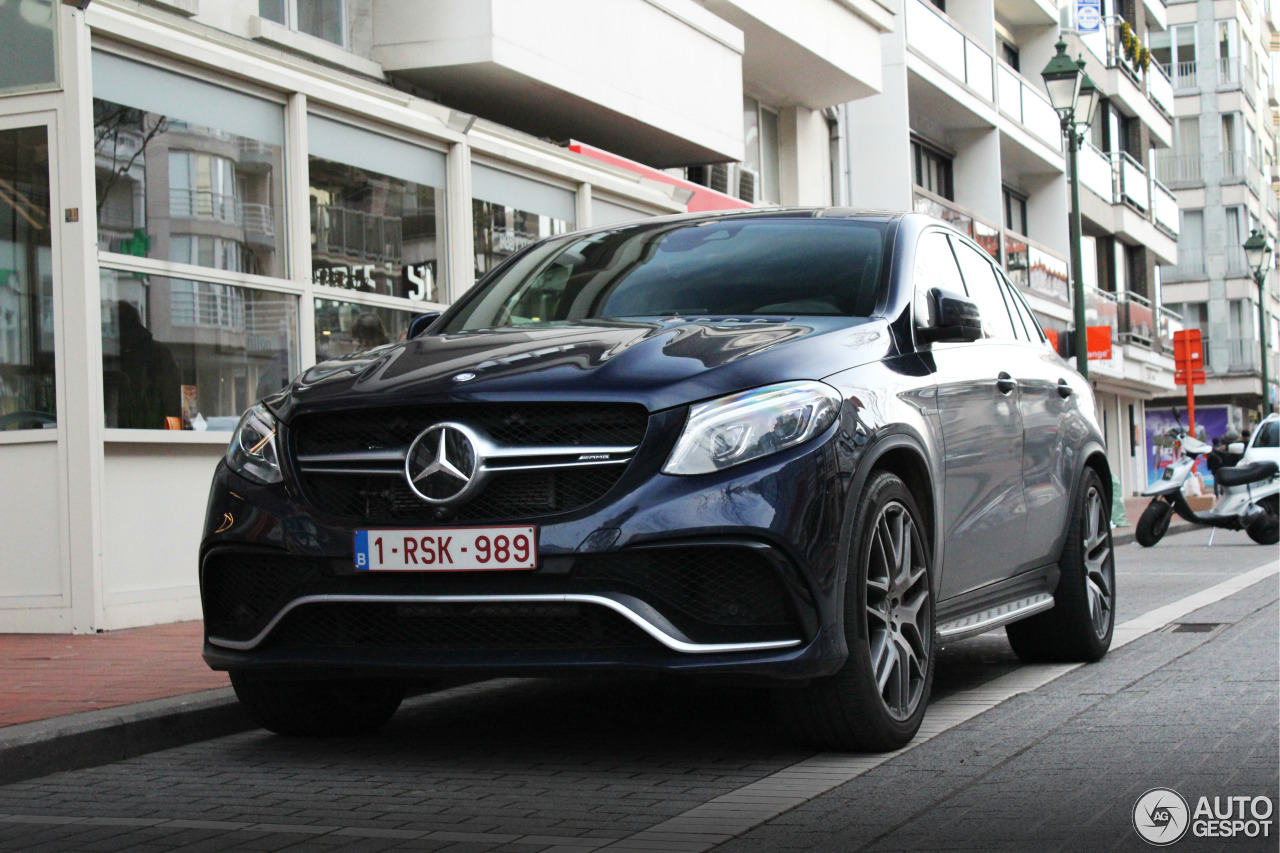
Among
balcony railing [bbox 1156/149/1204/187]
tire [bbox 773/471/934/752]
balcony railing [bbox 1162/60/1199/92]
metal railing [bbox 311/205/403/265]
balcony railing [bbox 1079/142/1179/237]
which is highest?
balcony railing [bbox 1162/60/1199/92]

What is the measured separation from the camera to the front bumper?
4.79m

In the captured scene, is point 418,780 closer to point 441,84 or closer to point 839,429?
point 839,429

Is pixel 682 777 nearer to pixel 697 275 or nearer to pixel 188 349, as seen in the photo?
pixel 697 275

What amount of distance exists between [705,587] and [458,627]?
28.9 inches

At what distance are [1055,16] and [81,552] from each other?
105 ft

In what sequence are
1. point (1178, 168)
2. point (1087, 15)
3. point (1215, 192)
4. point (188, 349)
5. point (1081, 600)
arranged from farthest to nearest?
1. point (1178, 168)
2. point (1215, 192)
3. point (1087, 15)
4. point (188, 349)
5. point (1081, 600)

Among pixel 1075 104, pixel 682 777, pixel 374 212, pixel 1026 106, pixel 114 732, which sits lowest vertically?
pixel 682 777

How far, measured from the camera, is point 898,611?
550cm

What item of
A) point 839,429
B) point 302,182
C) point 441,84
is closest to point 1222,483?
point 441,84

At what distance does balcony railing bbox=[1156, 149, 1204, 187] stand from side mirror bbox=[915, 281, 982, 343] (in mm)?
65526

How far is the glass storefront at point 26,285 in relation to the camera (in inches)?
359

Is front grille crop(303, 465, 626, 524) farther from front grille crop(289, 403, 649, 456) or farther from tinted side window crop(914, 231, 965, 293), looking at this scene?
tinted side window crop(914, 231, 965, 293)

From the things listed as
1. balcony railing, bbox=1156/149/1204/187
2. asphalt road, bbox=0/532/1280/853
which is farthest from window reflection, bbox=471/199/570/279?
balcony railing, bbox=1156/149/1204/187

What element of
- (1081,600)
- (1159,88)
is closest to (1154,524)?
(1081,600)
